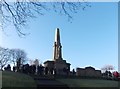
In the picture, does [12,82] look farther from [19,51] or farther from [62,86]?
[19,51]

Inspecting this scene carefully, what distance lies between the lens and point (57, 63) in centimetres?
4166

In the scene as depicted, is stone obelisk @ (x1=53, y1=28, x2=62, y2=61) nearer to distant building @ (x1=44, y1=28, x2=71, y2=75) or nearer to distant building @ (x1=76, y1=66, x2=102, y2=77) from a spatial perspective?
distant building @ (x1=44, y1=28, x2=71, y2=75)

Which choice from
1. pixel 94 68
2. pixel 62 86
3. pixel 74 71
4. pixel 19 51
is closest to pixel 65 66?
pixel 74 71

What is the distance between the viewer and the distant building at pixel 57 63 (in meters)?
39.3

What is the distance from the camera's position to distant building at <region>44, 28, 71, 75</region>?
39312 mm

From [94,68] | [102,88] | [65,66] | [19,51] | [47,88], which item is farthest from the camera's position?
[19,51]

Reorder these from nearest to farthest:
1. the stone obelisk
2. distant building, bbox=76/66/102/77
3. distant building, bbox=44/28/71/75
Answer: distant building, bbox=44/28/71/75 → distant building, bbox=76/66/102/77 → the stone obelisk

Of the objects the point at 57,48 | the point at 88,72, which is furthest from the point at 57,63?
the point at 88,72

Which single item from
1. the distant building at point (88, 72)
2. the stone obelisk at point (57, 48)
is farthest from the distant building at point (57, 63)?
the distant building at point (88, 72)

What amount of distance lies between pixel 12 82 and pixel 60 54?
76.1 ft

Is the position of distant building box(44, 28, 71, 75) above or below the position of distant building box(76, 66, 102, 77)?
above

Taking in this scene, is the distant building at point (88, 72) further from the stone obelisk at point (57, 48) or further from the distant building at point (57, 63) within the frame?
the stone obelisk at point (57, 48)

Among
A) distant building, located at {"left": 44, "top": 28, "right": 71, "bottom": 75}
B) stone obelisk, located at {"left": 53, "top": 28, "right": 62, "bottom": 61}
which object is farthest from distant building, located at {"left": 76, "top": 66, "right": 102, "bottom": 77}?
stone obelisk, located at {"left": 53, "top": 28, "right": 62, "bottom": 61}

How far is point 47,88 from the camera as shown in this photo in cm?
1994
